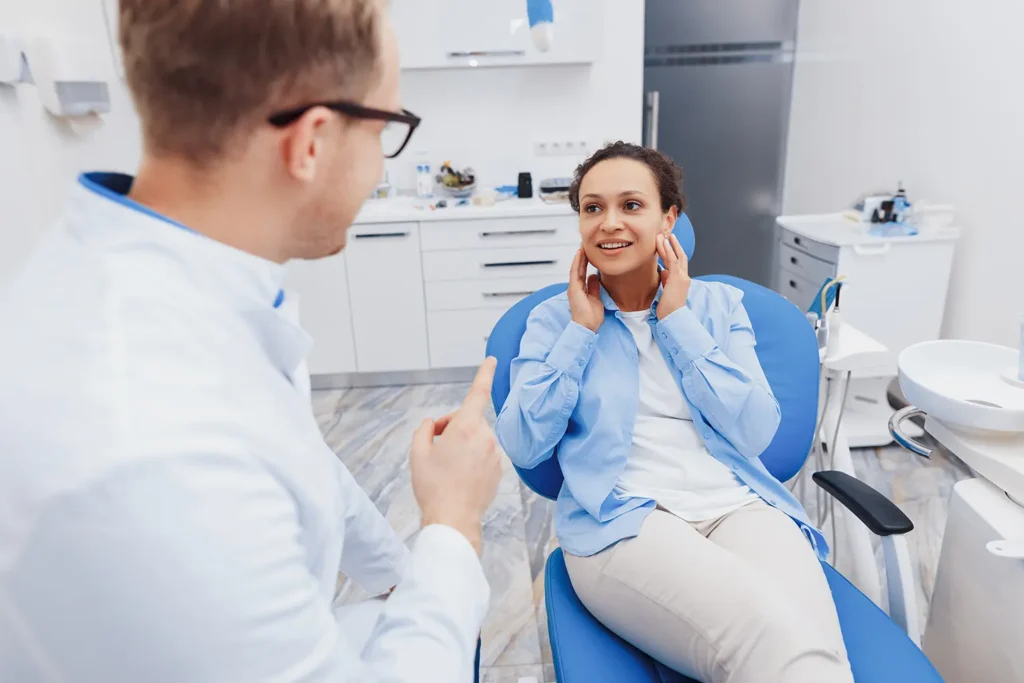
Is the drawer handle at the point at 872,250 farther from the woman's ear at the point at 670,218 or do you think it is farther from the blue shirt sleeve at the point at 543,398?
the blue shirt sleeve at the point at 543,398

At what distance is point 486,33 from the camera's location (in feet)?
10.6

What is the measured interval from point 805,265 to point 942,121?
809 millimetres

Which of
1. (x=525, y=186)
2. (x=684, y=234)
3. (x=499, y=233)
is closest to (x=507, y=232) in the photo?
(x=499, y=233)

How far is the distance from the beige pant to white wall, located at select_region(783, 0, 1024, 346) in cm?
191

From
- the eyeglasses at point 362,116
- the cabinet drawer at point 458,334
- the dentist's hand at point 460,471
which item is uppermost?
the eyeglasses at point 362,116

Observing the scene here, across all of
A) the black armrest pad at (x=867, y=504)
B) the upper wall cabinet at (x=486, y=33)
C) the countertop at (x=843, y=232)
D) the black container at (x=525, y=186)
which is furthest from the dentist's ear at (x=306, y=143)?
the black container at (x=525, y=186)

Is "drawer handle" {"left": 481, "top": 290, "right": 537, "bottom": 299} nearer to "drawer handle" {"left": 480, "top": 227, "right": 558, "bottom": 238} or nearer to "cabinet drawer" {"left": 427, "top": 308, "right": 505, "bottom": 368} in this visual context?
"cabinet drawer" {"left": 427, "top": 308, "right": 505, "bottom": 368}

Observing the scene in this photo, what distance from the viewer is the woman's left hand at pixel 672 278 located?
4.37 feet

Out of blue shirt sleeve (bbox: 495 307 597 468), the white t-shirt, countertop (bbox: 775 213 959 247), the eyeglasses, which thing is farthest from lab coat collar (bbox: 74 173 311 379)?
countertop (bbox: 775 213 959 247)

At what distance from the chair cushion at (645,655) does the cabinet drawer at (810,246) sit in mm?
1722

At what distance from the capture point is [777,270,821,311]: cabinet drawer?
283cm

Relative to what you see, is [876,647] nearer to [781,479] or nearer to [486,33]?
[781,479]

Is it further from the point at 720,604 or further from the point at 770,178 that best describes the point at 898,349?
the point at 720,604

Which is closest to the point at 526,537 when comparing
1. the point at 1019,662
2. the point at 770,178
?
the point at 1019,662
